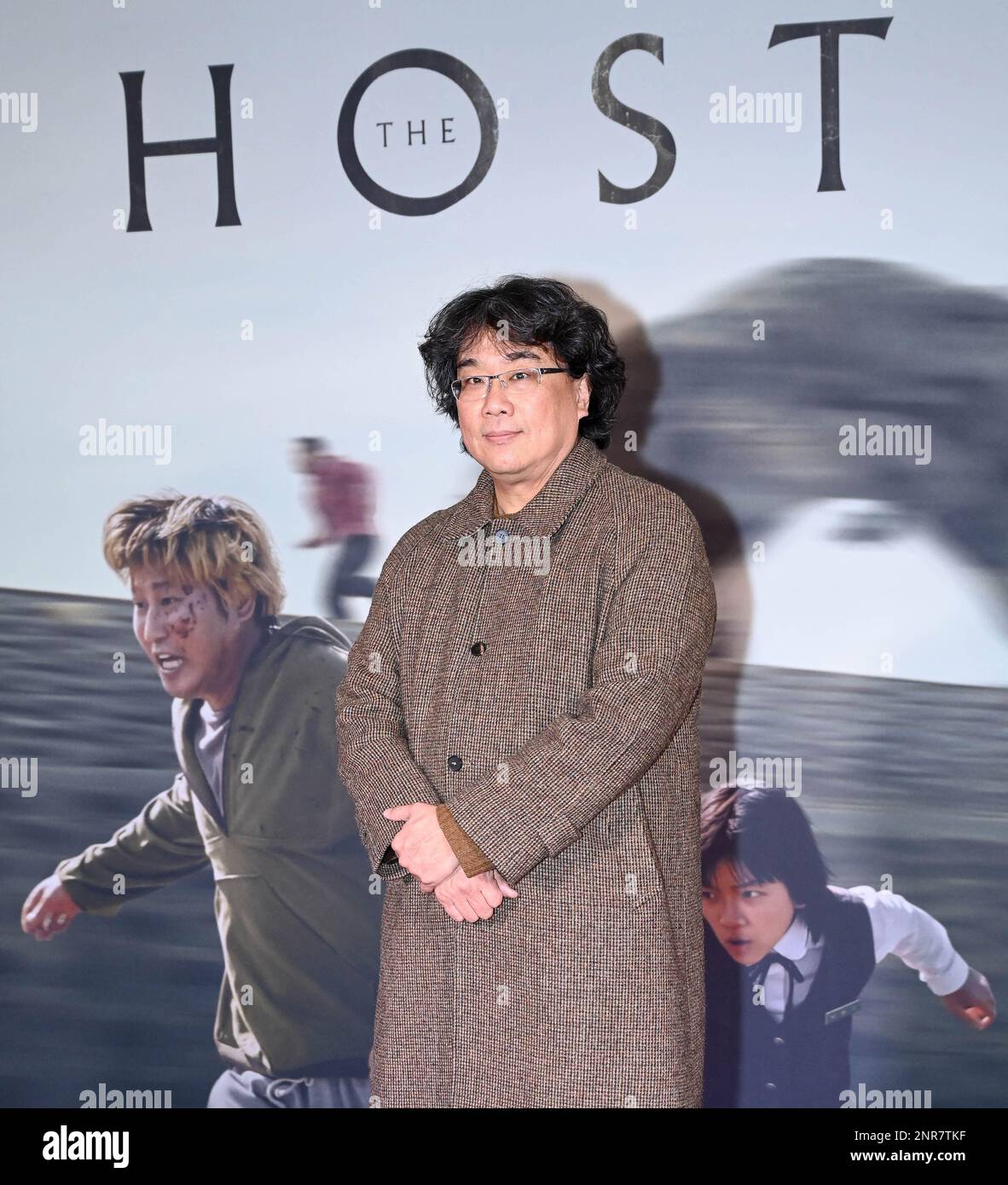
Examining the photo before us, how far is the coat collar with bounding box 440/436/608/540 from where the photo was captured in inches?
78.2

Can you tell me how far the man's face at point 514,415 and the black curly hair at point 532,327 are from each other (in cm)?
2

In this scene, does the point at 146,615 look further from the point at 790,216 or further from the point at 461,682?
the point at 790,216

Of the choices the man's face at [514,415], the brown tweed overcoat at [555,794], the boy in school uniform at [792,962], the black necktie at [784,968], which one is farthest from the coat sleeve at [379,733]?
the black necktie at [784,968]

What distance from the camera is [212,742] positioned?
113 inches

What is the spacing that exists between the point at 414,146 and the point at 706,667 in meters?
1.30

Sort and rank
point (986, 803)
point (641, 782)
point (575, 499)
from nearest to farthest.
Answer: point (641, 782) < point (575, 499) < point (986, 803)

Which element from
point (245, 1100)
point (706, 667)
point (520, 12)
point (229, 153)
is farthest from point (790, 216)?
point (245, 1100)

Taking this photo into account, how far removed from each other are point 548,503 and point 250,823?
1.23 meters

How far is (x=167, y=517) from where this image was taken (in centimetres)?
290

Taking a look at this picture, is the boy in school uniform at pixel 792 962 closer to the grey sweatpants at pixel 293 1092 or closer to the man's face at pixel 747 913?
the man's face at pixel 747 913

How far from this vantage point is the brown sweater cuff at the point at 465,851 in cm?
177
